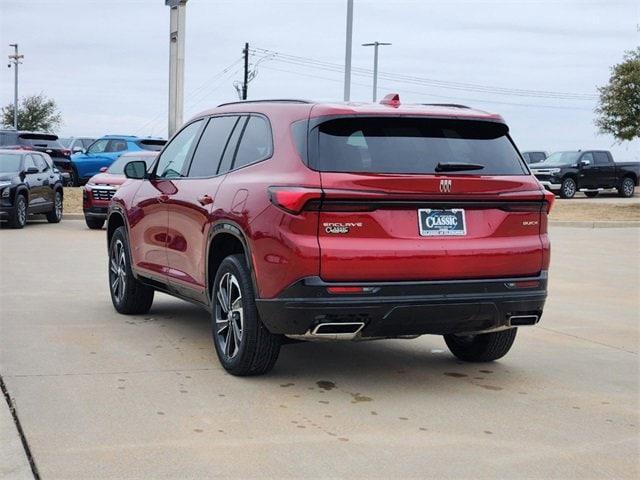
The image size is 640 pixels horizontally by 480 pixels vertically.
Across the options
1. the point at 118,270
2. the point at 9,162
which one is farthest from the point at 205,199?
the point at 9,162

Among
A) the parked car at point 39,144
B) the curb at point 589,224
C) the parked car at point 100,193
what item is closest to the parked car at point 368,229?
the parked car at point 100,193

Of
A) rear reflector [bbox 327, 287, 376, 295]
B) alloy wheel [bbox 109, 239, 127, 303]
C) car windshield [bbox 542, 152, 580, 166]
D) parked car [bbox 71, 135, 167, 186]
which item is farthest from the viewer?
car windshield [bbox 542, 152, 580, 166]

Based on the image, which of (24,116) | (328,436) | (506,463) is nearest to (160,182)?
(328,436)

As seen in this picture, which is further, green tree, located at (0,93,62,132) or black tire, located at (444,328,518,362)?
green tree, located at (0,93,62,132)

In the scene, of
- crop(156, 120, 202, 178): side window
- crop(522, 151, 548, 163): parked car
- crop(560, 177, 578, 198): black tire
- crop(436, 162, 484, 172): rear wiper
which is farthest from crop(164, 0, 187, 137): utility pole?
crop(522, 151, 548, 163): parked car

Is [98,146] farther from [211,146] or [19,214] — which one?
[211,146]

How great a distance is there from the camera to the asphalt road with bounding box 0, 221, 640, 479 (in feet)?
16.3

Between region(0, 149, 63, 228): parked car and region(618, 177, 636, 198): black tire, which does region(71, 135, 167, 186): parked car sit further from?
region(618, 177, 636, 198): black tire

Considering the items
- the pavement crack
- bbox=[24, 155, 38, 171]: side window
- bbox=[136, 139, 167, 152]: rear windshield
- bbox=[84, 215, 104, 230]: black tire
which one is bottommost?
bbox=[84, 215, 104, 230]: black tire

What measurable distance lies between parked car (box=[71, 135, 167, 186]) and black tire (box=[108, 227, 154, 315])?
21.9 metres

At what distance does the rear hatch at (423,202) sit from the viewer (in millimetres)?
6152

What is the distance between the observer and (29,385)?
6.46m

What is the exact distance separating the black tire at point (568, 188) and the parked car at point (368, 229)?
32.0 metres

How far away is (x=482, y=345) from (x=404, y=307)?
147 centimetres
